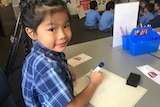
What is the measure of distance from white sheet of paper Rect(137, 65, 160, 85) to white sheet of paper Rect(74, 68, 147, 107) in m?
0.13

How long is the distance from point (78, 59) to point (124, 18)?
435 millimetres

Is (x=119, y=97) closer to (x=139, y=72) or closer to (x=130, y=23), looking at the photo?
(x=139, y=72)

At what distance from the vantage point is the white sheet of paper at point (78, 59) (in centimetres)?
125

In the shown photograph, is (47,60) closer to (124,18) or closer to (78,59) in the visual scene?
(78,59)

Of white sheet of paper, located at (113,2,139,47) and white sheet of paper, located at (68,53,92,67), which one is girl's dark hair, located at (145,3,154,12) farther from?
white sheet of paper, located at (68,53,92,67)

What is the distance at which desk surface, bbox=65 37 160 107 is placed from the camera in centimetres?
94

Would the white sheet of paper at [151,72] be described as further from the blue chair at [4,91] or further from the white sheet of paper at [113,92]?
the blue chair at [4,91]

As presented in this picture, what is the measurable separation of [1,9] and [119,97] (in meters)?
3.33

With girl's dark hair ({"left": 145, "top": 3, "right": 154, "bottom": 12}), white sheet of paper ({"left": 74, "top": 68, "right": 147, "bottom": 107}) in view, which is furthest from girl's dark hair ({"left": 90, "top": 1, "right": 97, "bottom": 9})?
white sheet of paper ({"left": 74, "top": 68, "right": 147, "bottom": 107})

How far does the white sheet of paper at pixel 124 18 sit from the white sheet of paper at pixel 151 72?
32 cm

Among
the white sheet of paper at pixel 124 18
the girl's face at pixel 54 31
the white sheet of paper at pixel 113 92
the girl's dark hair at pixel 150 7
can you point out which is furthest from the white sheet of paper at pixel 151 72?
the girl's dark hair at pixel 150 7

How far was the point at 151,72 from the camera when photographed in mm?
1128

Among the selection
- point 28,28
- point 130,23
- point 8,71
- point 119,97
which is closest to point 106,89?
point 119,97

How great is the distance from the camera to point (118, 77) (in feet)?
3.54
